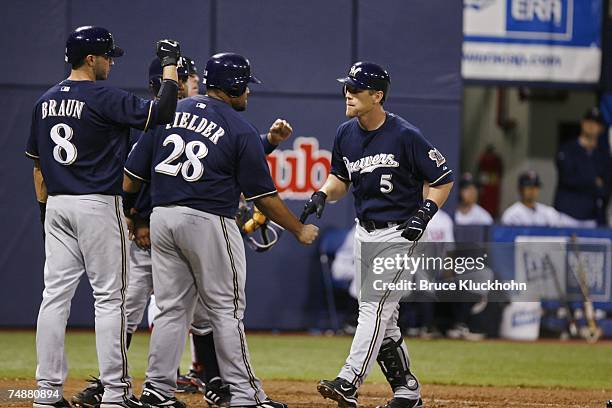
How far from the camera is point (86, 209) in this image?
5578mm

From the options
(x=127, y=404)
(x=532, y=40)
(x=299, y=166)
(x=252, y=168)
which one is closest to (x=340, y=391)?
(x=127, y=404)

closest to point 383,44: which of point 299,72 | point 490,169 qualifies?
point 299,72

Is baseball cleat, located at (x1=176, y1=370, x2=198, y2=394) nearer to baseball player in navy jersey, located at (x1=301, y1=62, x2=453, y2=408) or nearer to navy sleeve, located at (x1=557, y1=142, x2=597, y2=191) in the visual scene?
baseball player in navy jersey, located at (x1=301, y1=62, x2=453, y2=408)

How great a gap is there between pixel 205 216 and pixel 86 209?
0.67m

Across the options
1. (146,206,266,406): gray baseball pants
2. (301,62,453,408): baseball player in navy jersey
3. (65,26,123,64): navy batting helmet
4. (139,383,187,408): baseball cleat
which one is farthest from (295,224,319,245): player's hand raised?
(65,26,123,64): navy batting helmet

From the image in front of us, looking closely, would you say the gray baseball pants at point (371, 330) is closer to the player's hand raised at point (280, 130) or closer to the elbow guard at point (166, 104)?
the player's hand raised at point (280, 130)

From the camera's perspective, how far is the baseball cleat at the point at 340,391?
5750mm

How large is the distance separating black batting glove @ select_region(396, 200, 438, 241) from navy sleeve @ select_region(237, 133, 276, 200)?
2.80 ft

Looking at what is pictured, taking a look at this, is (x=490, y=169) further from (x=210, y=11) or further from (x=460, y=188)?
(x=210, y=11)

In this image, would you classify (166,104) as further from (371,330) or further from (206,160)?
(371,330)

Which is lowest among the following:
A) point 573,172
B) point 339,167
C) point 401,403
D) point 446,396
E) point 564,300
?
point 564,300

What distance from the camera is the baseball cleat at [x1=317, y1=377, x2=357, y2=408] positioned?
5750 mm

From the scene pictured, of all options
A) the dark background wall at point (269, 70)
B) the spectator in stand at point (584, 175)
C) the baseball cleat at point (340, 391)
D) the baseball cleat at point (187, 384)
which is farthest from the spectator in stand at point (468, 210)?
the baseball cleat at point (340, 391)

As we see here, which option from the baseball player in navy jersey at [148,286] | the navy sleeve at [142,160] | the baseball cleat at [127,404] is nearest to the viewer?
the baseball cleat at [127,404]
